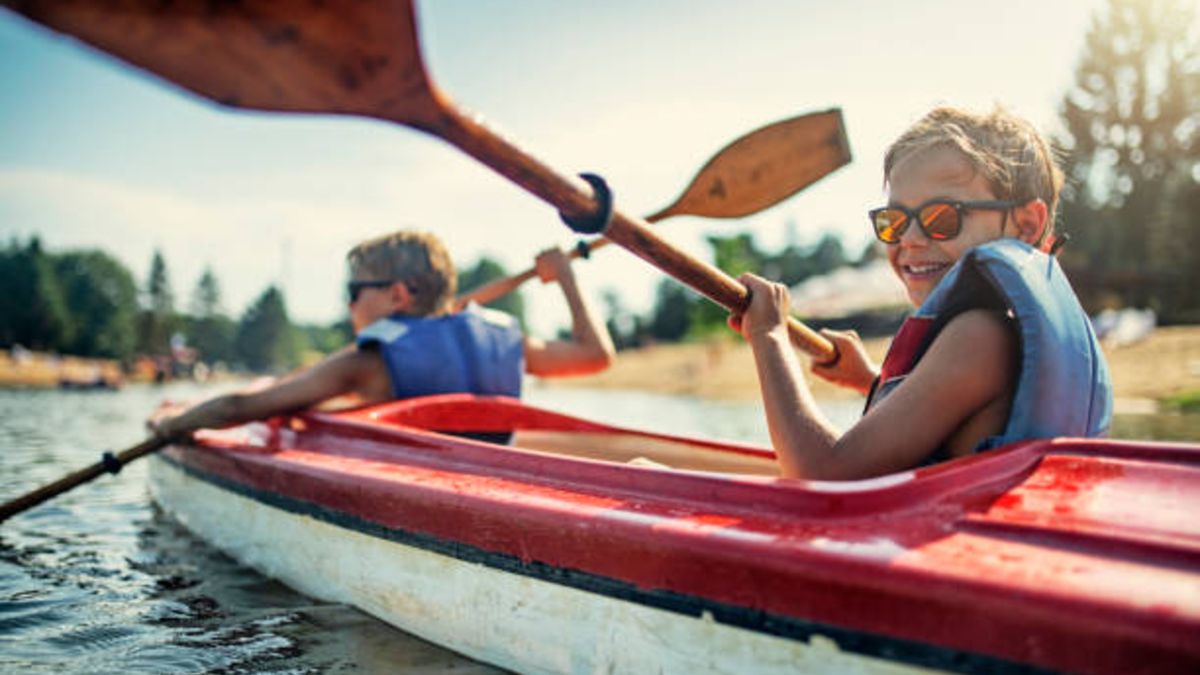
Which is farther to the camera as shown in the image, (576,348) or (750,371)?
(750,371)

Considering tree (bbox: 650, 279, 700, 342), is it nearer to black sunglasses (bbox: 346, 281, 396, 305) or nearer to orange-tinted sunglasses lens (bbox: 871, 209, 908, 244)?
black sunglasses (bbox: 346, 281, 396, 305)

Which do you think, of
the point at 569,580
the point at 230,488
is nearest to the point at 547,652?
the point at 569,580

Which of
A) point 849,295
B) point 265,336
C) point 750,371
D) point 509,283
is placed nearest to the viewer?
point 509,283

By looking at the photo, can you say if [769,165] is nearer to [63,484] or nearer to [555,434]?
[555,434]

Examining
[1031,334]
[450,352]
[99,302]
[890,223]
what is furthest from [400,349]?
[99,302]

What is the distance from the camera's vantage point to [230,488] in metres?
3.76

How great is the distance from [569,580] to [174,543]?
10.1 ft

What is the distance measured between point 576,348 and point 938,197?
2555 millimetres

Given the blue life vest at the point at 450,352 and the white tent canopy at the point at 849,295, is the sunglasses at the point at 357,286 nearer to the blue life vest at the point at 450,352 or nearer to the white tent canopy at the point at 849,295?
the blue life vest at the point at 450,352

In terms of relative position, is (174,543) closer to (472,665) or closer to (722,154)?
(472,665)

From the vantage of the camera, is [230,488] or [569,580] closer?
[569,580]

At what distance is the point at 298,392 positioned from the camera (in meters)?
3.60

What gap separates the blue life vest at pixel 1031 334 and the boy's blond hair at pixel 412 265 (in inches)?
94.2

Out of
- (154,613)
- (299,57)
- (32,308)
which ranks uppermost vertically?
(32,308)
